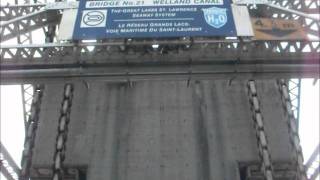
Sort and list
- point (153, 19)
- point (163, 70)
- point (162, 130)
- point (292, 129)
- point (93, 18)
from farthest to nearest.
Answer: point (162, 130) < point (292, 129) < point (93, 18) < point (153, 19) < point (163, 70)

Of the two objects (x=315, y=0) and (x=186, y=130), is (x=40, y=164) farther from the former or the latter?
(x=315, y=0)

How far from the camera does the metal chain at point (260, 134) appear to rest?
20547mm

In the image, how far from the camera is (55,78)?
15484 millimetres

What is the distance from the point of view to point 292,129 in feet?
74.3

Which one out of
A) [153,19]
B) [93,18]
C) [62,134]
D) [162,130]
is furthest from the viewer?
[162,130]

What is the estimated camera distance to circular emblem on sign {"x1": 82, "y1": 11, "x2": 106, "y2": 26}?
15.9 meters

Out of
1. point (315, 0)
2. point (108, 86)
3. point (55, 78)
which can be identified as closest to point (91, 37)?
point (55, 78)

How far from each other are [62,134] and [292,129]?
1001 centimetres

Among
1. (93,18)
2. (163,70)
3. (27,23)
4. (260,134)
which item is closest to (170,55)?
(163,70)

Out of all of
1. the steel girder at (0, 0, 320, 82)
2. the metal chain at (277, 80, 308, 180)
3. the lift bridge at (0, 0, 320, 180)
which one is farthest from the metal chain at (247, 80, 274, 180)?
the steel girder at (0, 0, 320, 82)

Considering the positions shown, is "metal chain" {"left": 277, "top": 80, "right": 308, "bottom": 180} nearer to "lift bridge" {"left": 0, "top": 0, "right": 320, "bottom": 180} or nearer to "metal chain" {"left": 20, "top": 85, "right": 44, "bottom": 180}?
"lift bridge" {"left": 0, "top": 0, "right": 320, "bottom": 180}

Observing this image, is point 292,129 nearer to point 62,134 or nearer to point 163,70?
point 163,70

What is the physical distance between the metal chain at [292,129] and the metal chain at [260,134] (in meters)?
1.23

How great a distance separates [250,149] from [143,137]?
4717 mm
